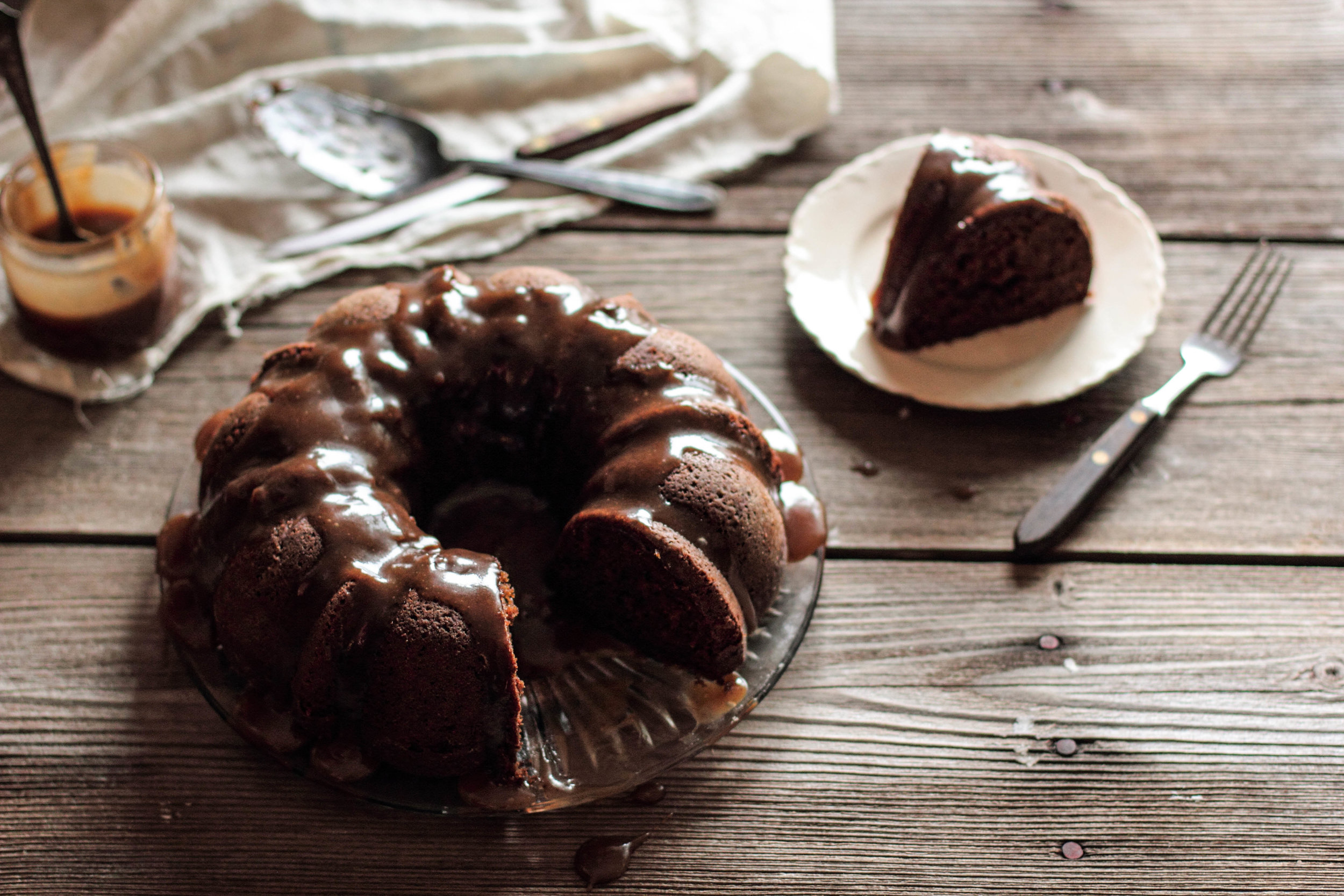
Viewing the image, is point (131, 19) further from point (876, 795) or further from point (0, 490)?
point (876, 795)

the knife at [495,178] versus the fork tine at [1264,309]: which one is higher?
the knife at [495,178]

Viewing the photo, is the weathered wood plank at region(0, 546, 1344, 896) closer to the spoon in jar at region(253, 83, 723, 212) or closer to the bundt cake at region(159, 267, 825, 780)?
the bundt cake at region(159, 267, 825, 780)

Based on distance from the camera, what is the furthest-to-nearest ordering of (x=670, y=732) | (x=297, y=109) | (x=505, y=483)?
(x=297, y=109) < (x=505, y=483) < (x=670, y=732)

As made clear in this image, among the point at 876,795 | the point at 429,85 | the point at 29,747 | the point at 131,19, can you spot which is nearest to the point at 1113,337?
the point at 876,795

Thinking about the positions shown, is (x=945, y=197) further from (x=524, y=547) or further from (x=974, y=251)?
(x=524, y=547)

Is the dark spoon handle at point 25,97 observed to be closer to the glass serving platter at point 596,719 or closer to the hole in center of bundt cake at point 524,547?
the glass serving platter at point 596,719

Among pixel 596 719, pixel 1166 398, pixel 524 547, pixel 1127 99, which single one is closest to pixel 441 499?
pixel 524 547

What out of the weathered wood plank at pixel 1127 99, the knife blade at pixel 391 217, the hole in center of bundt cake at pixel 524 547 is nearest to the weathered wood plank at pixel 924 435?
the knife blade at pixel 391 217
